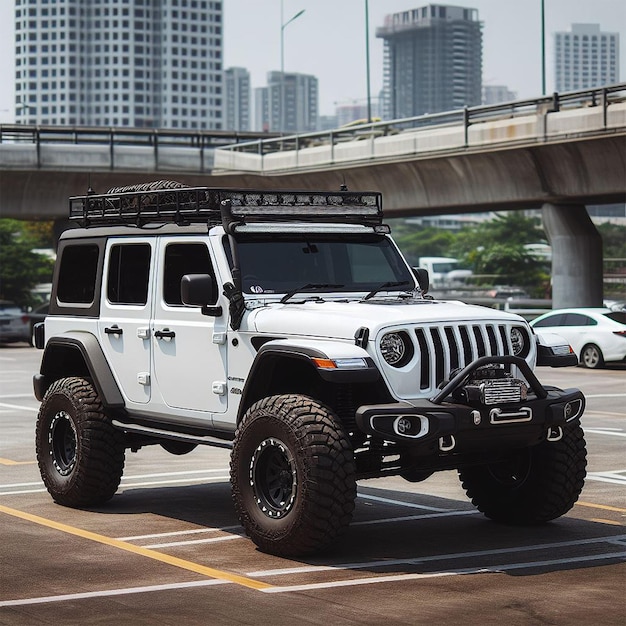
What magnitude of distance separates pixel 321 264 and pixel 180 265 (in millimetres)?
1113

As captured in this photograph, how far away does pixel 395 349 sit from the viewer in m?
9.55

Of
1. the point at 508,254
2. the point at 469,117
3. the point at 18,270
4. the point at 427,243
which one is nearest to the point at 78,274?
the point at 469,117

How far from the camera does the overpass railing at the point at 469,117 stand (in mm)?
33875

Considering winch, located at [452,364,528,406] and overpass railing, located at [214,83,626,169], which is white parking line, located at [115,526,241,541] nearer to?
winch, located at [452,364,528,406]

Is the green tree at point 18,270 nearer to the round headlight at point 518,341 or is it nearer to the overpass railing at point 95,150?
the overpass railing at point 95,150

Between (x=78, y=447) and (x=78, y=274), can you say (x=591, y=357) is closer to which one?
(x=78, y=274)

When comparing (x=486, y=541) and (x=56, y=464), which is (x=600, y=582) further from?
(x=56, y=464)

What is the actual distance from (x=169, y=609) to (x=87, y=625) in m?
0.54

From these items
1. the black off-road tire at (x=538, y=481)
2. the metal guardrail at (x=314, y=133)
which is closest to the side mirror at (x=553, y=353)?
the black off-road tire at (x=538, y=481)

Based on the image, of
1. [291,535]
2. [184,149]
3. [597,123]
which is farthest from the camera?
[184,149]

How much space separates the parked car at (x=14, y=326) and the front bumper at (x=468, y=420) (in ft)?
119

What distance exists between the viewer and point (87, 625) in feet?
24.8

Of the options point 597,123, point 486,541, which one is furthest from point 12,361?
point 486,541

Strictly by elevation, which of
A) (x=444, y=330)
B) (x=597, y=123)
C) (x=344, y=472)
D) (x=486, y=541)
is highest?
(x=597, y=123)
